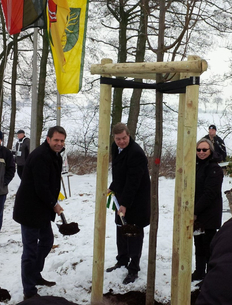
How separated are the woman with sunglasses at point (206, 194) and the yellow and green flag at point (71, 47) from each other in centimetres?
388

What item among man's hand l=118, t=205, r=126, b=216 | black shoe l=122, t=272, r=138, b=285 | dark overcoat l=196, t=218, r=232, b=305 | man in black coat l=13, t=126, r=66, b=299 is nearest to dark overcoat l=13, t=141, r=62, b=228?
man in black coat l=13, t=126, r=66, b=299

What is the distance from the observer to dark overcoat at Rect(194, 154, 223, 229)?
410 centimetres

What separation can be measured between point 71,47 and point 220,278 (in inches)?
272

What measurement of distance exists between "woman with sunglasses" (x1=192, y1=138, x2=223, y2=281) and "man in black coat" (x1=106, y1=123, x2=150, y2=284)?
604 millimetres

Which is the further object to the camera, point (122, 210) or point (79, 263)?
point (79, 263)

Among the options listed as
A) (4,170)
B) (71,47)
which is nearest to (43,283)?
(4,170)

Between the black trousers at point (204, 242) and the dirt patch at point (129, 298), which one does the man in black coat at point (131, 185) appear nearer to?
the dirt patch at point (129, 298)

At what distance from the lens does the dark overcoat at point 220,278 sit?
1201 millimetres

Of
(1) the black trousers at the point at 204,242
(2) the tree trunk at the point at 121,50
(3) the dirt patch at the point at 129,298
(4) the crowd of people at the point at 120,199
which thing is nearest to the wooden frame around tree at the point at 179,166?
(3) the dirt patch at the point at 129,298

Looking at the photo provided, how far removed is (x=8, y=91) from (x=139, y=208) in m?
17.3

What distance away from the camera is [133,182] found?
4070mm

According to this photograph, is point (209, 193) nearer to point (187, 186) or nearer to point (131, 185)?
point (131, 185)

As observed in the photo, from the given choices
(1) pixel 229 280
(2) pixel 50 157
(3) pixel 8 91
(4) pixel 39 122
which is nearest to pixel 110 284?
(2) pixel 50 157

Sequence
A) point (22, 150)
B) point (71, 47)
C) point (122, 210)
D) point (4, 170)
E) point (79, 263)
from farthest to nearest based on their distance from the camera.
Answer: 1. point (22, 150)
2. point (71, 47)
3. point (4, 170)
4. point (79, 263)
5. point (122, 210)
